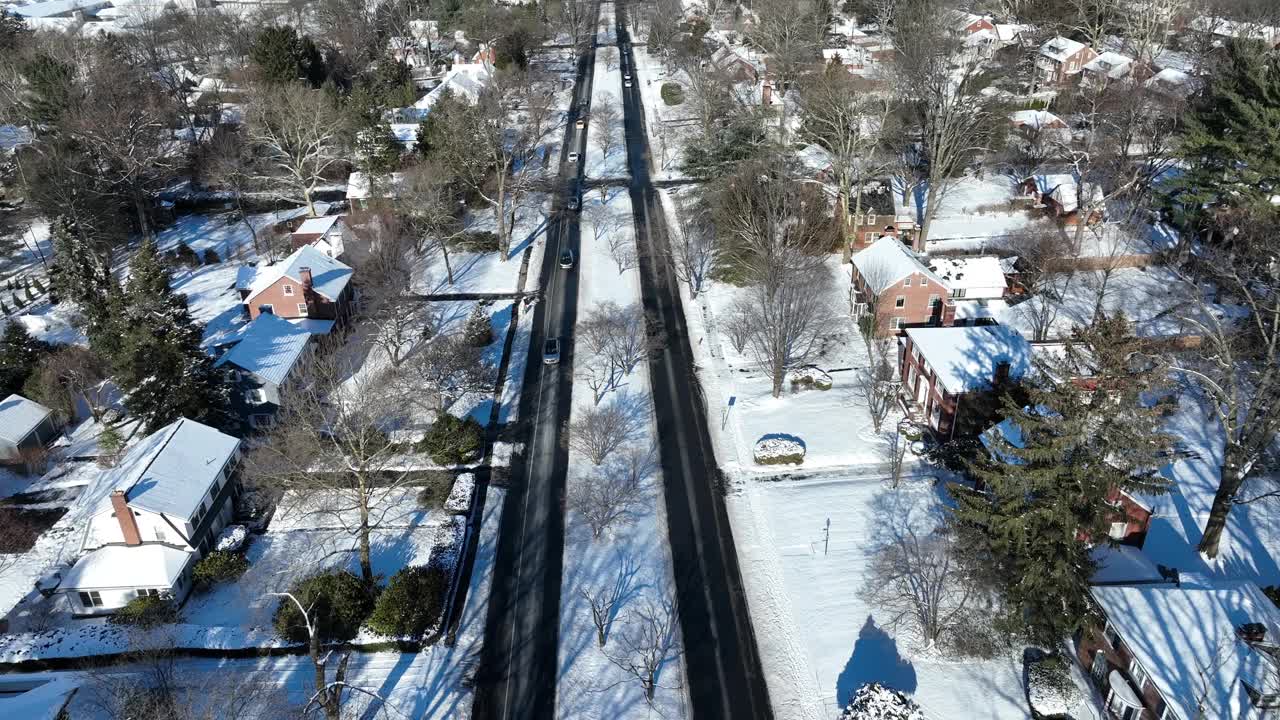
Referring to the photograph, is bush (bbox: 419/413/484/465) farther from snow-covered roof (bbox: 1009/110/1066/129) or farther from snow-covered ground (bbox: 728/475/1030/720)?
snow-covered roof (bbox: 1009/110/1066/129)

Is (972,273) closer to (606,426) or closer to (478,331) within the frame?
(606,426)

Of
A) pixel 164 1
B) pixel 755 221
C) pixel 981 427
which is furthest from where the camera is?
pixel 164 1

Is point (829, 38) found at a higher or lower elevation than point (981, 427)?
higher

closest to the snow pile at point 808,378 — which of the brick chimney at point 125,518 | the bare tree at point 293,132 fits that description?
the brick chimney at point 125,518

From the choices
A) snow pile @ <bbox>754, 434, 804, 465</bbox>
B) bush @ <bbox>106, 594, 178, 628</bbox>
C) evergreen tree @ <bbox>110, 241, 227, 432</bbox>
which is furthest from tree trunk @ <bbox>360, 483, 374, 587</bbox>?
snow pile @ <bbox>754, 434, 804, 465</bbox>

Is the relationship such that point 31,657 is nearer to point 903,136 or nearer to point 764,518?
point 764,518

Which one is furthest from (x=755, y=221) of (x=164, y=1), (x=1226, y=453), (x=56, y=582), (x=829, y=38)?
(x=164, y=1)

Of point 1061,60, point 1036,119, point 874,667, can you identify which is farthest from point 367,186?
point 1061,60
